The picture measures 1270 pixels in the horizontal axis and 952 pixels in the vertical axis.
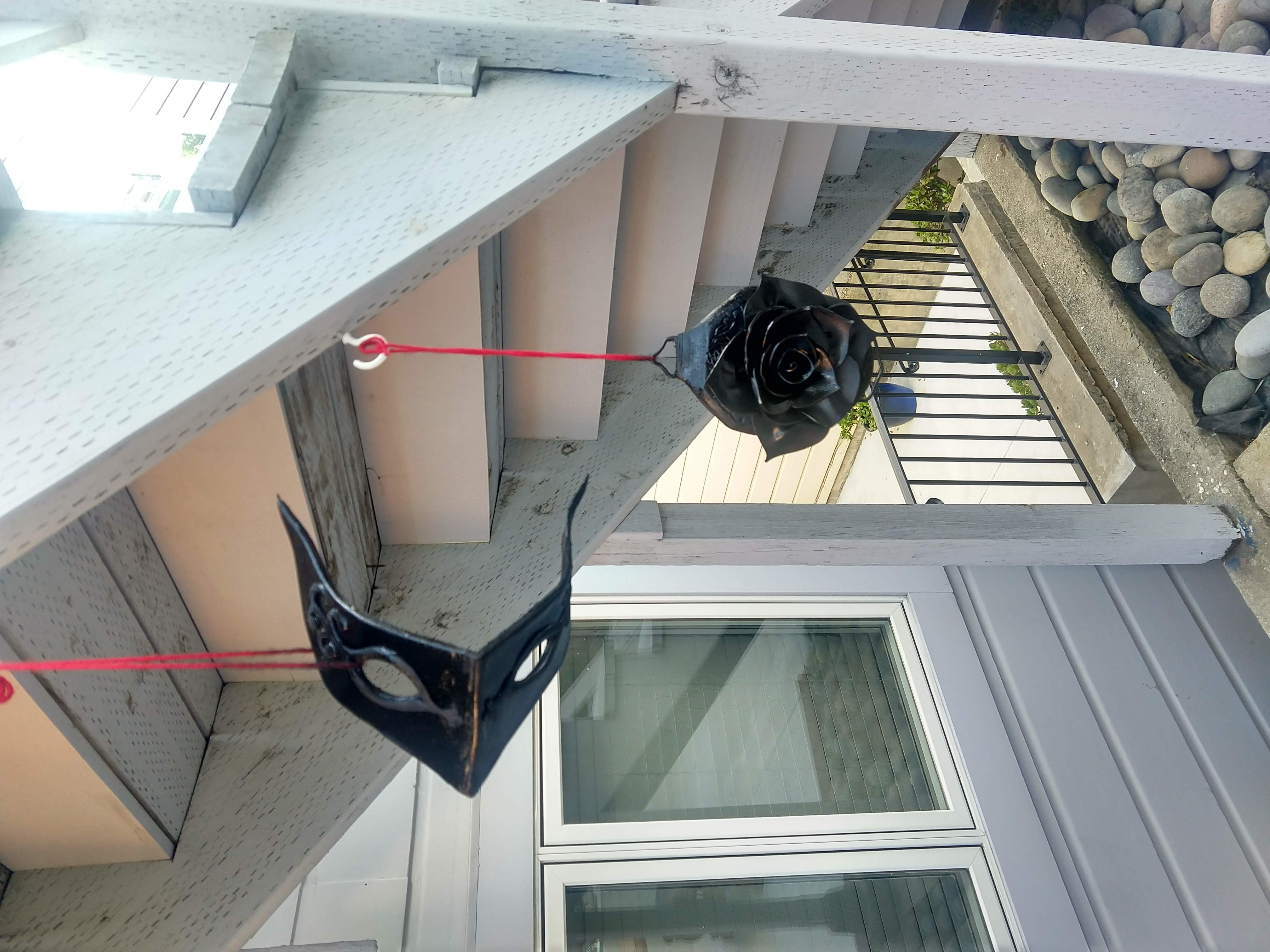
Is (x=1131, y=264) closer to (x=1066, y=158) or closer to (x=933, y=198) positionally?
(x=1066, y=158)

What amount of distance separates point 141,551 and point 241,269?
43cm

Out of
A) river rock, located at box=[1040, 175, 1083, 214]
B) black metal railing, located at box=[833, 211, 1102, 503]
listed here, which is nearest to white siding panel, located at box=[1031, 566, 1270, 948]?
black metal railing, located at box=[833, 211, 1102, 503]

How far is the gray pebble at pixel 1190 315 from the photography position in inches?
92.7

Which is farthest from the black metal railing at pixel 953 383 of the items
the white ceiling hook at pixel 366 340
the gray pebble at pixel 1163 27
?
the white ceiling hook at pixel 366 340

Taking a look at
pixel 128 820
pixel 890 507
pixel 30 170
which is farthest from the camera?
pixel 890 507

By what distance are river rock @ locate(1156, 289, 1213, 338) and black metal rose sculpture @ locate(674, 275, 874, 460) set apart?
6.27 ft

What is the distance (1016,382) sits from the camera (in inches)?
131

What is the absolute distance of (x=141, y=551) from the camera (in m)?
0.86

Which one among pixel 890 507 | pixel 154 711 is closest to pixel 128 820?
pixel 154 711

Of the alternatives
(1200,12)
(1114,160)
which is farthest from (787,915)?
(1200,12)

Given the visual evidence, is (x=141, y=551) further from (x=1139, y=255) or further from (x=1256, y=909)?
(x=1139, y=255)

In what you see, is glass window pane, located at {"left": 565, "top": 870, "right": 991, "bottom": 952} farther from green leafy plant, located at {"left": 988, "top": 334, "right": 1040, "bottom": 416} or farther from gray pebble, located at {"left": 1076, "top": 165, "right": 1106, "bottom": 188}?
gray pebble, located at {"left": 1076, "top": 165, "right": 1106, "bottom": 188}

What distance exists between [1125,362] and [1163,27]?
1.02m

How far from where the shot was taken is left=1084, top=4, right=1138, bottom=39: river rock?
8.64ft
